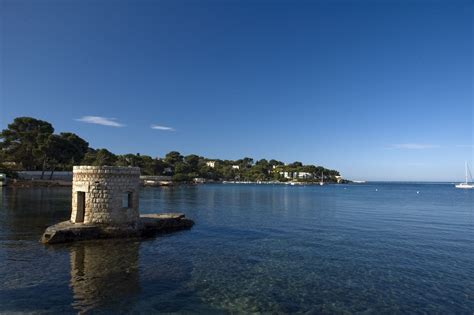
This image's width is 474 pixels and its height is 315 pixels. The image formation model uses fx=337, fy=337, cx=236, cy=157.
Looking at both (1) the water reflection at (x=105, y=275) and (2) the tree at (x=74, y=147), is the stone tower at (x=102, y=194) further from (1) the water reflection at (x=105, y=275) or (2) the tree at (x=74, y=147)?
(2) the tree at (x=74, y=147)

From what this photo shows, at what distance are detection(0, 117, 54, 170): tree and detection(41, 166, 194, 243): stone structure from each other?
273 feet

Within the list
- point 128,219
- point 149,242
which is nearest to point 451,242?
point 149,242

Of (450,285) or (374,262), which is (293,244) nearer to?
(374,262)

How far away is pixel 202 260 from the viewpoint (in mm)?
19625

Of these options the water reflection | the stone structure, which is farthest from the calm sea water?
the stone structure

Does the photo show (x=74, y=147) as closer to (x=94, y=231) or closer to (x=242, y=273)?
(x=94, y=231)

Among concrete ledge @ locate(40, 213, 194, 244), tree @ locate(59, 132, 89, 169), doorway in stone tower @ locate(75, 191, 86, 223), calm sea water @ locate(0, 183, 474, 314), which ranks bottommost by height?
calm sea water @ locate(0, 183, 474, 314)

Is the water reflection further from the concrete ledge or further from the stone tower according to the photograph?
the stone tower

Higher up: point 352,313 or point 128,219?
point 128,219

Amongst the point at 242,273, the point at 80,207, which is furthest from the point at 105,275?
the point at 80,207

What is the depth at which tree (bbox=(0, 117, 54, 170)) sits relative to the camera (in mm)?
98250

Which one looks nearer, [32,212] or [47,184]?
[32,212]

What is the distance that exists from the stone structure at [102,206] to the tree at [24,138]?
83.3 meters

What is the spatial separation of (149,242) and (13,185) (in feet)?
269
